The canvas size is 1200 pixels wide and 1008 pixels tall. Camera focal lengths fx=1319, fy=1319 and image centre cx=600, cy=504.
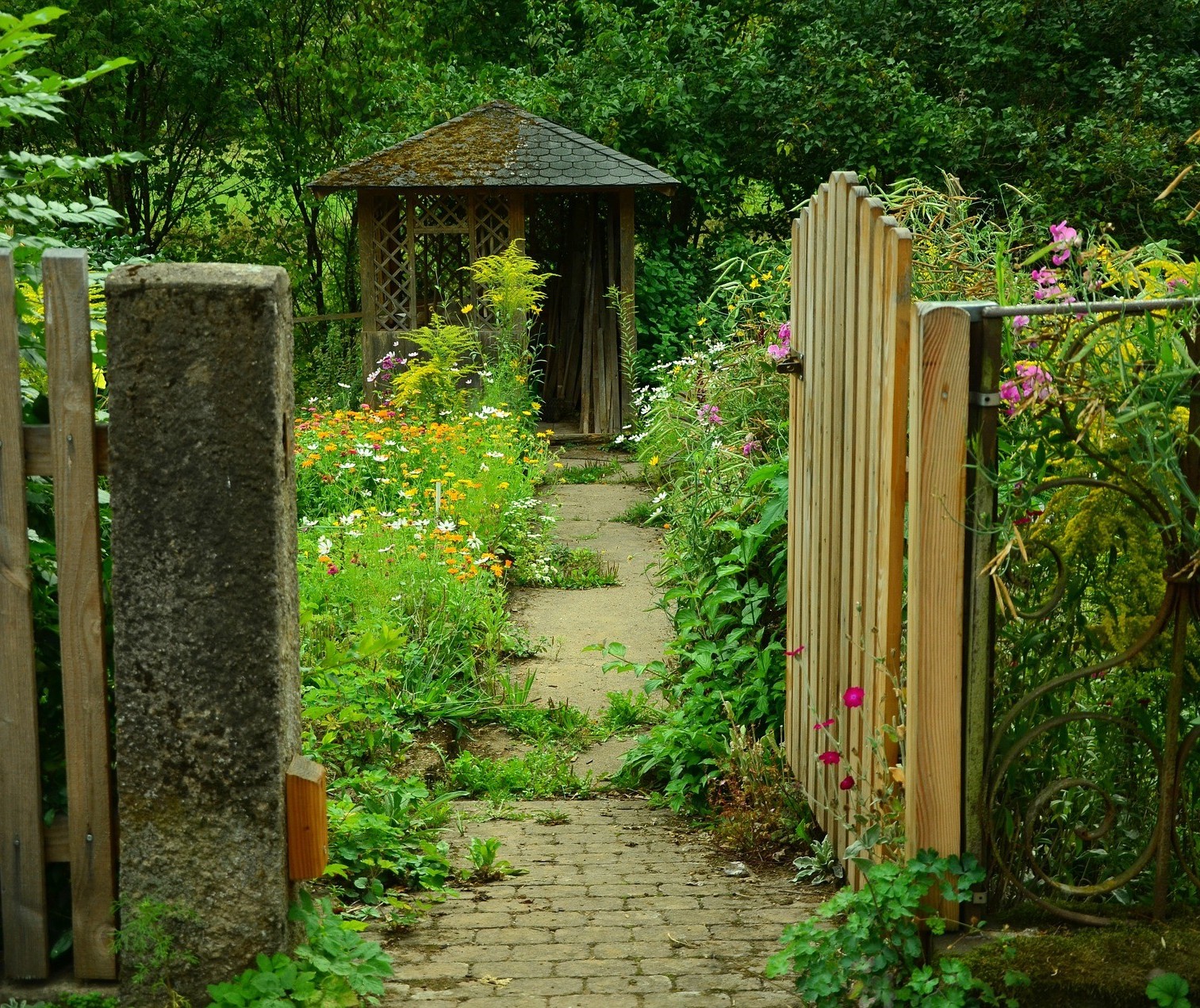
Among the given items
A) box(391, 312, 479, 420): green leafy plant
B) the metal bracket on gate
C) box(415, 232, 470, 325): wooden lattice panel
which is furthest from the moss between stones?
box(415, 232, 470, 325): wooden lattice panel

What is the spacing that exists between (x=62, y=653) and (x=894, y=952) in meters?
2.01

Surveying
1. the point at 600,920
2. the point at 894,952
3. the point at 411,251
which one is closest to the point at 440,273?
the point at 411,251

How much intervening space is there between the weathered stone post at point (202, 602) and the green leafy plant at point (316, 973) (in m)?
0.06

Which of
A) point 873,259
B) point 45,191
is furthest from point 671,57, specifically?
point 873,259

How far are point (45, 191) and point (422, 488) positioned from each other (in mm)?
11468

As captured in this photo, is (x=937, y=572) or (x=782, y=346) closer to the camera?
(x=937, y=572)

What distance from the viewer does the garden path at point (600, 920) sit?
3.30 metres

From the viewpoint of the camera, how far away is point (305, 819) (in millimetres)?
3020

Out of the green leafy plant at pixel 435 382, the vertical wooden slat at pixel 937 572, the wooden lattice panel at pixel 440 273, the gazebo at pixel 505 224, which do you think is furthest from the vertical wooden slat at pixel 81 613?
the wooden lattice panel at pixel 440 273

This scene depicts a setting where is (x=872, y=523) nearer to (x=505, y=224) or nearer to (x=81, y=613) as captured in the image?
(x=81, y=613)

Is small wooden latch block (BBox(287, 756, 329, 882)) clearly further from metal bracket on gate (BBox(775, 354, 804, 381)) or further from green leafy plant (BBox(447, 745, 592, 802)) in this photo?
metal bracket on gate (BBox(775, 354, 804, 381))

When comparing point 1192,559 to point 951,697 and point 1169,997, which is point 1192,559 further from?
point 1169,997

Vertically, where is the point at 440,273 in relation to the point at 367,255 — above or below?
below

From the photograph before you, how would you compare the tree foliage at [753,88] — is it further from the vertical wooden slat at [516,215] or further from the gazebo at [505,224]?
the vertical wooden slat at [516,215]
